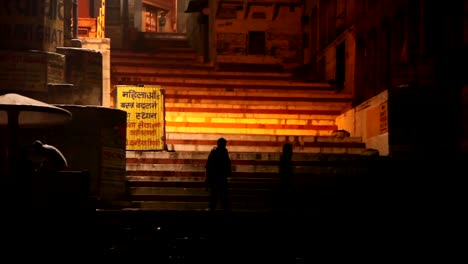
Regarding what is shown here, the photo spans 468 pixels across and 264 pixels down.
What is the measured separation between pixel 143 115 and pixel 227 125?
4559 millimetres

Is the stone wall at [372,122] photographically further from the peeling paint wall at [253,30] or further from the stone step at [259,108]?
the peeling paint wall at [253,30]

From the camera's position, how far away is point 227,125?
69.0 feet

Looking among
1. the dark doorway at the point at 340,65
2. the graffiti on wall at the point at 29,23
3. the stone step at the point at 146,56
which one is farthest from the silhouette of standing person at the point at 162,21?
the graffiti on wall at the point at 29,23

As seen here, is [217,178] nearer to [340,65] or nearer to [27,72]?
[27,72]

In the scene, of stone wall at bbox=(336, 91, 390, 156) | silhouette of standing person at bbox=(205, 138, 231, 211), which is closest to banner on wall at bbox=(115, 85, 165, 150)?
silhouette of standing person at bbox=(205, 138, 231, 211)

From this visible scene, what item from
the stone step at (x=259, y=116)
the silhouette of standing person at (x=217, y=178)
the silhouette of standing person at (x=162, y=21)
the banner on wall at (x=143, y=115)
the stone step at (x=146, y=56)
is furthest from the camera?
the silhouette of standing person at (x=162, y=21)

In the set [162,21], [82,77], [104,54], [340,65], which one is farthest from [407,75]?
[162,21]

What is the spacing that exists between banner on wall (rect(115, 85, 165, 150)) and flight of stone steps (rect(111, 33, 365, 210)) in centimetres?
33

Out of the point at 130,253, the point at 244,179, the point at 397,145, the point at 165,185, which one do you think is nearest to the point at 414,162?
the point at 397,145

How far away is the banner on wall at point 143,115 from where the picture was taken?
54.5 feet

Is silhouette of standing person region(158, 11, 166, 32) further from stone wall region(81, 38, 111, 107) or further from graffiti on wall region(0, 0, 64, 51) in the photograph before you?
graffiti on wall region(0, 0, 64, 51)

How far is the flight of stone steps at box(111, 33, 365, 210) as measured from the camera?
15.0m

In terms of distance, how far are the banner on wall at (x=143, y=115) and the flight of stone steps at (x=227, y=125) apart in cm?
33

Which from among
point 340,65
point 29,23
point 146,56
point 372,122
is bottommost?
point 372,122
